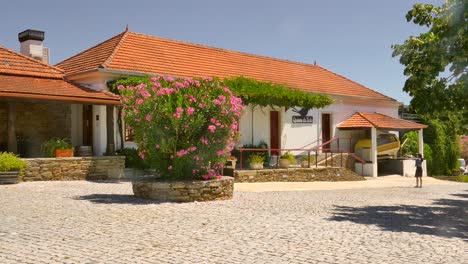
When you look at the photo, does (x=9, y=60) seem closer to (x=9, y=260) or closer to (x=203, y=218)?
(x=203, y=218)

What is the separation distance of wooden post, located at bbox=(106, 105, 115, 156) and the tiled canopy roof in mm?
543

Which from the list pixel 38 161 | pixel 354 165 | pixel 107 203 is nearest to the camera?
pixel 107 203

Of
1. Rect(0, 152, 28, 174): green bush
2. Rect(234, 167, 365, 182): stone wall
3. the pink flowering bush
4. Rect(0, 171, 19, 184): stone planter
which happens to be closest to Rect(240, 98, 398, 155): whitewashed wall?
Rect(234, 167, 365, 182): stone wall

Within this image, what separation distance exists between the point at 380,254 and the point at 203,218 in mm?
3449

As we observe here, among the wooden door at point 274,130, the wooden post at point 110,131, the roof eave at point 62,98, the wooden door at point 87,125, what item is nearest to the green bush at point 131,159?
the wooden post at point 110,131

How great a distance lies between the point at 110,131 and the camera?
54.0 ft

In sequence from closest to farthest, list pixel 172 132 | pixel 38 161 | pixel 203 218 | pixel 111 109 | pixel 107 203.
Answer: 1. pixel 203 218
2. pixel 107 203
3. pixel 172 132
4. pixel 38 161
5. pixel 111 109

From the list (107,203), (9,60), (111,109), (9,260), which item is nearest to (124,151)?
(111,109)

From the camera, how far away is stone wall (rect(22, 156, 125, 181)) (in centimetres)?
1414

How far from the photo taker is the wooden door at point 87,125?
1816cm

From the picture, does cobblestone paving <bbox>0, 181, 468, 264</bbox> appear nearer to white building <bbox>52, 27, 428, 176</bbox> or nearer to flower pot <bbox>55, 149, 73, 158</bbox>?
flower pot <bbox>55, 149, 73, 158</bbox>

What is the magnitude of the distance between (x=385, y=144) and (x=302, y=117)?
5.22 meters

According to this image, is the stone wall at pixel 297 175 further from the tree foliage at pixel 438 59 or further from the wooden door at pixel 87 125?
the tree foliage at pixel 438 59

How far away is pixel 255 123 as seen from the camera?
850 inches
